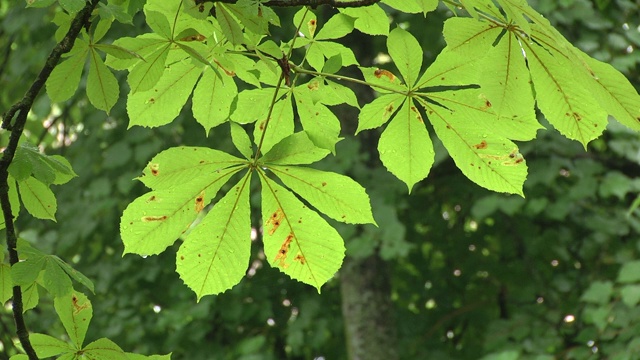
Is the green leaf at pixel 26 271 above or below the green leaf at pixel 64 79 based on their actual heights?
below

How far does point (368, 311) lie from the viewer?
3.16 metres

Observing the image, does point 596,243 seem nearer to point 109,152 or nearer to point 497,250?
point 497,250

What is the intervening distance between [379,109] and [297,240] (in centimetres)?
19

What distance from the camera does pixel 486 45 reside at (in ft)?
2.85

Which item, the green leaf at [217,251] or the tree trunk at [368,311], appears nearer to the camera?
the green leaf at [217,251]

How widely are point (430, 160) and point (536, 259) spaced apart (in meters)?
2.77

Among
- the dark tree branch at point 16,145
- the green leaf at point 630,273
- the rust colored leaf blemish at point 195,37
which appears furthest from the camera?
the green leaf at point 630,273

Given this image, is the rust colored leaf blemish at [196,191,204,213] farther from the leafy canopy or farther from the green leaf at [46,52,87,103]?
the green leaf at [46,52,87,103]

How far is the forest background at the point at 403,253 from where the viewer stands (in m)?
2.98

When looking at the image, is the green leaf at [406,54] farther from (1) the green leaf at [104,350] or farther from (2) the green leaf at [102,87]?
(1) the green leaf at [104,350]

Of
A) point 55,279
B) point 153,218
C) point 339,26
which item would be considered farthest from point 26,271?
point 339,26

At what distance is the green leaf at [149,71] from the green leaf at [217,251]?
148mm

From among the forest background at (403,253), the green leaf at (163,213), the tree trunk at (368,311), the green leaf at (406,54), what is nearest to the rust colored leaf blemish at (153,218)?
the green leaf at (163,213)

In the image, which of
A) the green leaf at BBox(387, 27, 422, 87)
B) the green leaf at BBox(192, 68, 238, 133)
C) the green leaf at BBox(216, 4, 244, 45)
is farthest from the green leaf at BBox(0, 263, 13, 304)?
the green leaf at BBox(387, 27, 422, 87)
